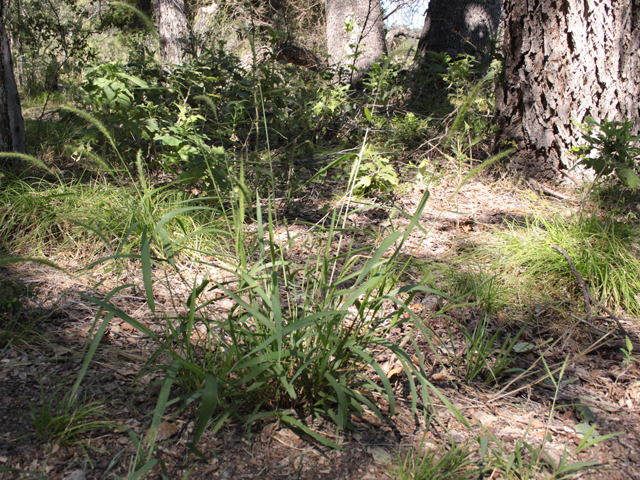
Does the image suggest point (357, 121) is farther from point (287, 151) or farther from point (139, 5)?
point (139, 5)

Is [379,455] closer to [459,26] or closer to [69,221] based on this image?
[69,221]

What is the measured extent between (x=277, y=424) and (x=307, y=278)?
1.68 ft

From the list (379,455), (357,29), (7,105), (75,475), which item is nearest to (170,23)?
(357,29)

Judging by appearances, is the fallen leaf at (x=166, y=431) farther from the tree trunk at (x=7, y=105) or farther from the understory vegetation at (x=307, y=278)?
the tree trunk at (x=7, y=105)

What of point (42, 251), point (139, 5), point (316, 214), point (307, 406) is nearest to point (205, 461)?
point (307, 406)

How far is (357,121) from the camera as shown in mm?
4121

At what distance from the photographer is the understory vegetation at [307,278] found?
131 cm

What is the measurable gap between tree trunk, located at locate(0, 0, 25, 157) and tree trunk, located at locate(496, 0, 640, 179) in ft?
11.9

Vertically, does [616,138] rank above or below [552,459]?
above

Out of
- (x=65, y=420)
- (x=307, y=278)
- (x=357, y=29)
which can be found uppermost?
(x=357, y=29)

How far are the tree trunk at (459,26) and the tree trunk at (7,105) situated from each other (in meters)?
4.59

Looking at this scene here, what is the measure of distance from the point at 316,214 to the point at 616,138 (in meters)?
1.95

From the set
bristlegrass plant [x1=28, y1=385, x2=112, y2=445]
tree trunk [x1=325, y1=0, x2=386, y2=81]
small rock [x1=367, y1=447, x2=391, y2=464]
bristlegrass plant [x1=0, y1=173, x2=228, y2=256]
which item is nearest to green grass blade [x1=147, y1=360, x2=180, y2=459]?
bristlegrass plant [x1=28, y1=385, x2=112, y2=445]

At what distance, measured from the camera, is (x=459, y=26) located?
5863 mm
